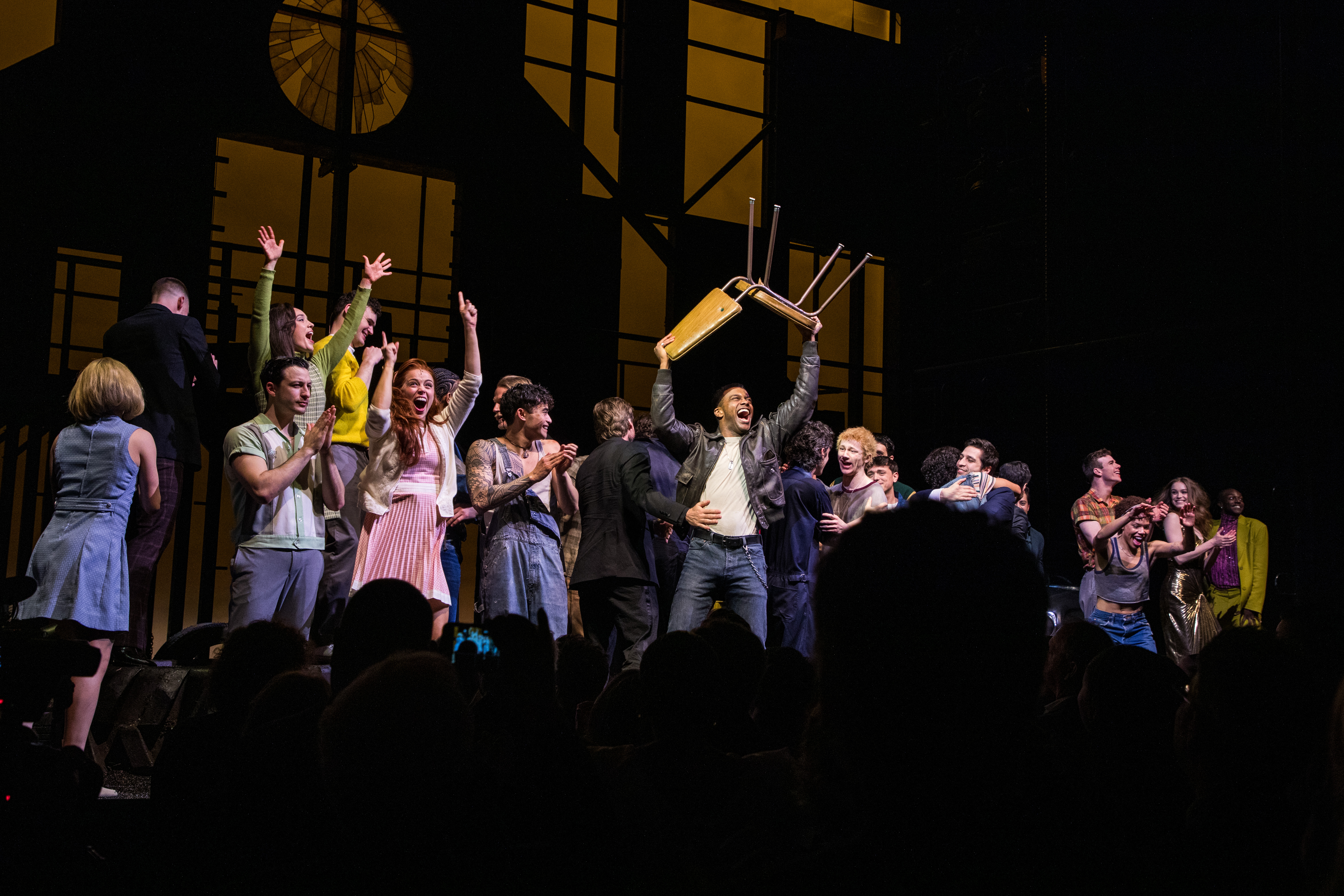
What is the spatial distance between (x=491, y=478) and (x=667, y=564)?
1.34m

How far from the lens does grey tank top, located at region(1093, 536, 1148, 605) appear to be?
6.44 meters

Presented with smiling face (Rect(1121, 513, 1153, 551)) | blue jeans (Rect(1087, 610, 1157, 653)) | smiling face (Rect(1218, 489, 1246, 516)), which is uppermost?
smiling face (Rect(1218, 489, 1246, 516))

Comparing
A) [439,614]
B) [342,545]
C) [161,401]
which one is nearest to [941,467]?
[439,614]

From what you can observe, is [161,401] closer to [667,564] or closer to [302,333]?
[302,333]

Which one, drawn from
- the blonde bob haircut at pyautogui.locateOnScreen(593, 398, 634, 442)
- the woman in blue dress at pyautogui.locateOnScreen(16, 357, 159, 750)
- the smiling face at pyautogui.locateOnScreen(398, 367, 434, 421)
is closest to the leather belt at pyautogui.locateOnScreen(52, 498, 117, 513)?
the woman in blue dress at pyautogui.locateOnScreen(16, 357, 159, 750)

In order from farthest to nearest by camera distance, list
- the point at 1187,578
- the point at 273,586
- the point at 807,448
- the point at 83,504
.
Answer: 1. the point at 1187,578
2. the point at 807,448
3. the point at 273,586
4. the point at 83,504

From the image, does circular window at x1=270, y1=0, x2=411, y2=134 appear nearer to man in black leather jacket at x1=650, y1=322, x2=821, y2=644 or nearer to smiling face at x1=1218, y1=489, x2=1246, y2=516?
man in black leather jacket at x1=650, y1=322, x2=821, y2=644

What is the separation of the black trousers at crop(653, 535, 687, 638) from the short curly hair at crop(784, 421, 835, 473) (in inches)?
29.8

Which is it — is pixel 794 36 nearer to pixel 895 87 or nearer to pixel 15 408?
pixel 895 87

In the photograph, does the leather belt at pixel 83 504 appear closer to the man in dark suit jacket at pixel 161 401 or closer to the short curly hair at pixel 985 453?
the man in dark suit jacket at pixel 161 401

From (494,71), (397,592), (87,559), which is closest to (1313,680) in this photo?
(397,592)

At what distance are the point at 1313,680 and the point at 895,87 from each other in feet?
32.4

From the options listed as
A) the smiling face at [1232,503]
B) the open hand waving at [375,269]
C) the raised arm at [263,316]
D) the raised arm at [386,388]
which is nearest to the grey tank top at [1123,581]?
the smiling face at [1232,503]

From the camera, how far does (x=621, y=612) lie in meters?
4.98
